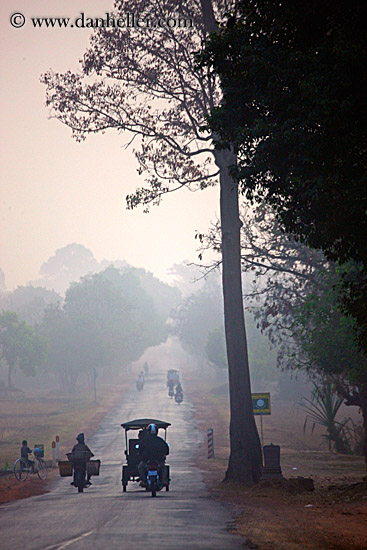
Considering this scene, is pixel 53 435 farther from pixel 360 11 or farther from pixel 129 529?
pixel 360 11

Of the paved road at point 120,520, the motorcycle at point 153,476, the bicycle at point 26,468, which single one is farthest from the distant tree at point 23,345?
the motorcycle at point 153,476

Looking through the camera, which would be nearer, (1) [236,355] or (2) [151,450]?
(2) [151,450]

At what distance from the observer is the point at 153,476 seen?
15.2m

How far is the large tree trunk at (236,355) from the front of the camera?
→ 1852 cm

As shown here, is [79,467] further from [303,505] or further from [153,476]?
[303,505]

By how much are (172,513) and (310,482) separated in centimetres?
632

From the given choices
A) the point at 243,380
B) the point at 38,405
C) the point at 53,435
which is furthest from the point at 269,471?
the point at 38,405

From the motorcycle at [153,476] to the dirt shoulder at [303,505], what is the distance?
4.81 feet

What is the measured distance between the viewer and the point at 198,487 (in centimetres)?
1823

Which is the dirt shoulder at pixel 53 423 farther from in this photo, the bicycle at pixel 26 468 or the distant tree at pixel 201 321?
the distant tree at pixel 201 321

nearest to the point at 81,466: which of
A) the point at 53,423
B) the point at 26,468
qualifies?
the point at 26,468

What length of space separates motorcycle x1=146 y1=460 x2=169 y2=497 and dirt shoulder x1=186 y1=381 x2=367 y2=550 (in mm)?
1465

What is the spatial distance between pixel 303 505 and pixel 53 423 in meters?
33.6

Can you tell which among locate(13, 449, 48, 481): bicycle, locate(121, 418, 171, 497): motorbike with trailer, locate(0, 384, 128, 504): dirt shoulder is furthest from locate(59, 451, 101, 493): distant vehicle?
locate(13, 449, 48, 481): bicycle
